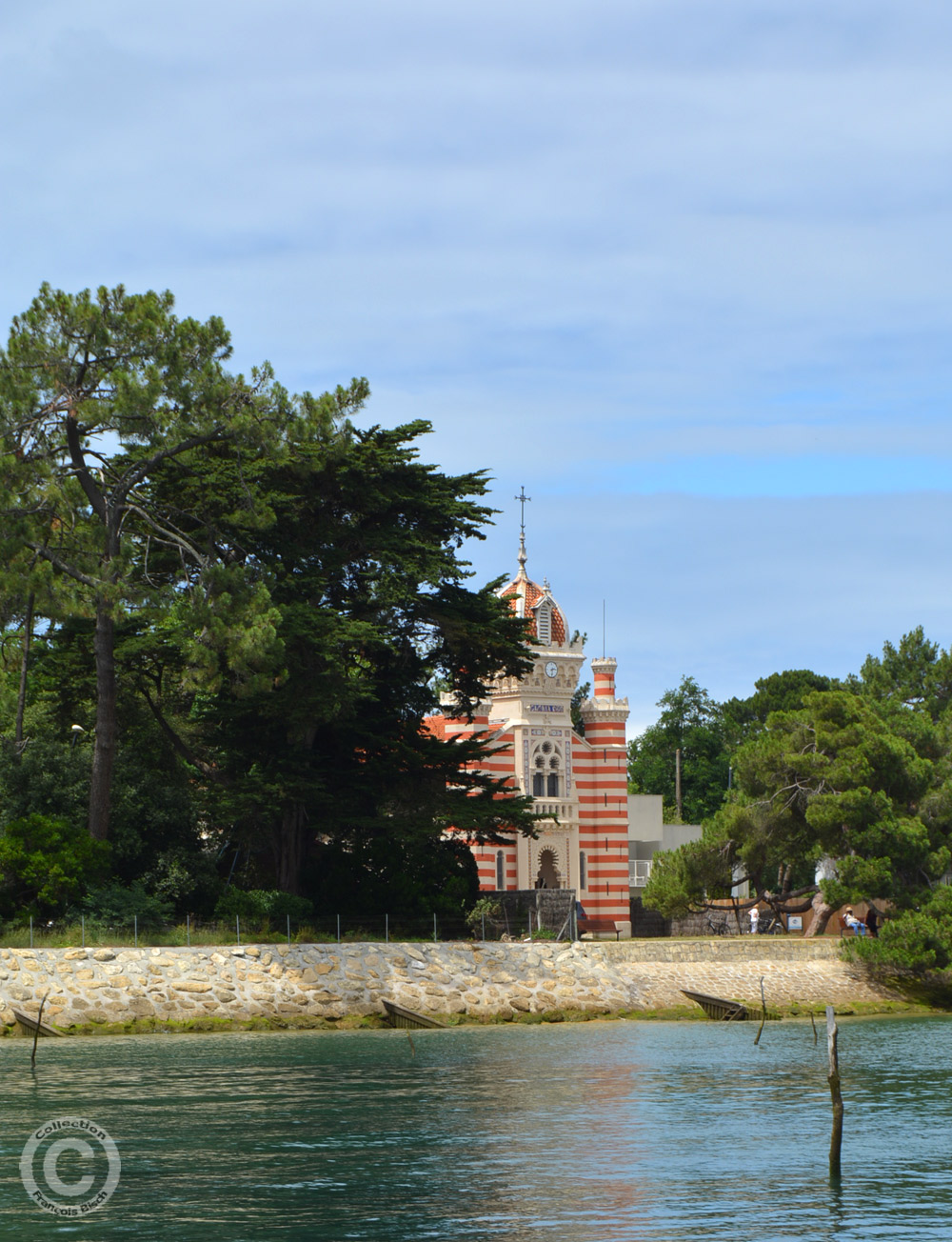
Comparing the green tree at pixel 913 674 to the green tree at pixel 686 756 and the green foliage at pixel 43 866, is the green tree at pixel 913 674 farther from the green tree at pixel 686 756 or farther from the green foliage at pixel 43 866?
the green foliage at pixel 43 866

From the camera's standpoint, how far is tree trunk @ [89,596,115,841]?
4472cm

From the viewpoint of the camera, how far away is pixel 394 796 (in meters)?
49.6

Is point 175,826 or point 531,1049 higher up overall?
point 175,826

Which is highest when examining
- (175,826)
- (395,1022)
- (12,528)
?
(12,528)

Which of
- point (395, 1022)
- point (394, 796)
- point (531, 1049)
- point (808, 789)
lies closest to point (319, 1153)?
point (531, 1049)

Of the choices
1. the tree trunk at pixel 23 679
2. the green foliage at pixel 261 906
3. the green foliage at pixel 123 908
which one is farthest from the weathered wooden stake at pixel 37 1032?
the tree trunk at pixel 23 679

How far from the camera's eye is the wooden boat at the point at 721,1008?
48.8 m

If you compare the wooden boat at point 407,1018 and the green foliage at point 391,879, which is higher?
the green foliage at point 391,879

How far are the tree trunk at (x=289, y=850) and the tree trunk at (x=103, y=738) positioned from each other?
6036mm

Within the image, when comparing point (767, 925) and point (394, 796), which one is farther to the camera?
point (767, 925)

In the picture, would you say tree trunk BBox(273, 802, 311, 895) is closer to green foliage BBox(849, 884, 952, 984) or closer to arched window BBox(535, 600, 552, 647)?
green foliage BBox(849, 884, 952, 984)

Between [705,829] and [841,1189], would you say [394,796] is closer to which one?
[705,829]

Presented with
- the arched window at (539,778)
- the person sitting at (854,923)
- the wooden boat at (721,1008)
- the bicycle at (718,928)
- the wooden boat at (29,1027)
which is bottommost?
the wooden boat at (721,1008)

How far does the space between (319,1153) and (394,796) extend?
26868mm
